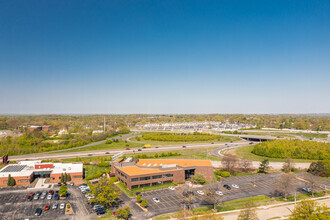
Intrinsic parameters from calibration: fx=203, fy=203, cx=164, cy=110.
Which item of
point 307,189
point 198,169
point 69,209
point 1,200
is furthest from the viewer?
point 198,169

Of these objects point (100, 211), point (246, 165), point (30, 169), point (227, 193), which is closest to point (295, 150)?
point (246, 165)

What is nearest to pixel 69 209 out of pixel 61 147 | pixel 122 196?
pixel 122 196

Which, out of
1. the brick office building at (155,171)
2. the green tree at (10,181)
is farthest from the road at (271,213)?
the green tree at (10,181)

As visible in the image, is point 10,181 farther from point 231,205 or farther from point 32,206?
point 231,205

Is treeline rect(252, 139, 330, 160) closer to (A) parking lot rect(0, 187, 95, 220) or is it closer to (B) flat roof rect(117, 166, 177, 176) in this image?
(B) flat roof rect(117, 166, 177, 176)

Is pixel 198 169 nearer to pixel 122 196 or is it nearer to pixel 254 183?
pixel 254 183

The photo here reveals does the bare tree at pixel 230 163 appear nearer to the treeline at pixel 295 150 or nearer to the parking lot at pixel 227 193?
the parking lot at pixel 227 193
